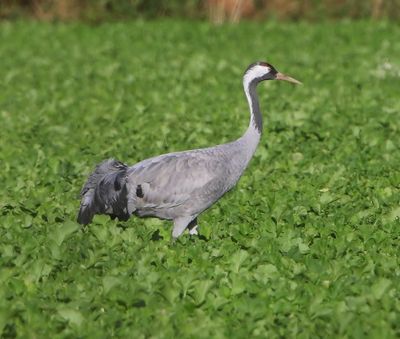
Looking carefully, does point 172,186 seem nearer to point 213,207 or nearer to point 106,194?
point 106,194

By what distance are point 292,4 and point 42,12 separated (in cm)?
576

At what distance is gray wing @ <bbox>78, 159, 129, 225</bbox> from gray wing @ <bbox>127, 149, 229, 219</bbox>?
0.21 ft

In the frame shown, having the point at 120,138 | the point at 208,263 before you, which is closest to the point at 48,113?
the point at 120,138

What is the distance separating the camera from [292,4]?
1026 inches

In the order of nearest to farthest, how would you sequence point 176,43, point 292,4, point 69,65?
point 69,65 → point 176,43 → point 292,4

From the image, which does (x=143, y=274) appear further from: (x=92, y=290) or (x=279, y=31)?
(x=279, y=31)

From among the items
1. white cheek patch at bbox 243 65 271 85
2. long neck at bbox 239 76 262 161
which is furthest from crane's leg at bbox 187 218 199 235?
white cheek patch at bbox 243 65 271 85

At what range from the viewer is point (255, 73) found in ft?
27.2

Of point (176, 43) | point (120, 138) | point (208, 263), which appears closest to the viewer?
point (208, 263)

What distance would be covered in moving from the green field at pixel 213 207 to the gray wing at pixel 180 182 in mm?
202

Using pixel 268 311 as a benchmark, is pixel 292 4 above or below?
below

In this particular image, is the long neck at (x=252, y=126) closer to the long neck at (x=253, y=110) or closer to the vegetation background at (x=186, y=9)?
the long neck at (x=253, y=110)

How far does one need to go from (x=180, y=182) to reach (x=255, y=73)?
114cm

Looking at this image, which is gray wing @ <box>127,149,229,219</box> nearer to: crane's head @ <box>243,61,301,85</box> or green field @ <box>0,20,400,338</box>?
green field @ <box>0,20,400,338</box>
